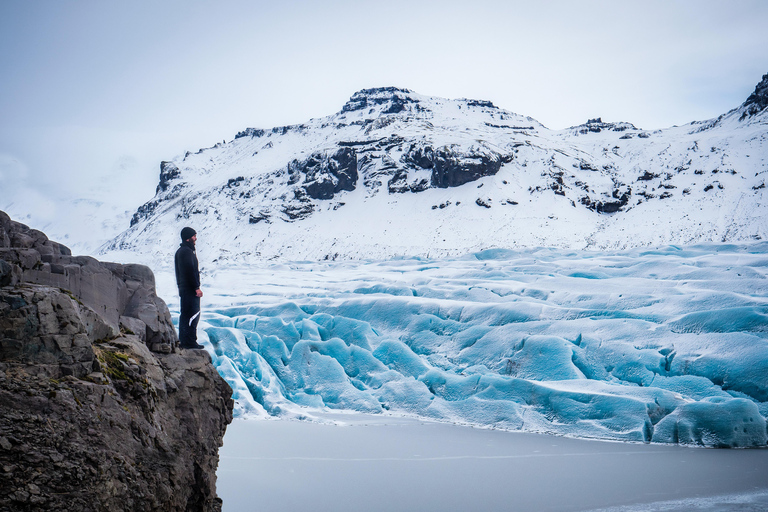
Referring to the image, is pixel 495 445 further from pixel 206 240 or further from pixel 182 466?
pixel 206 240

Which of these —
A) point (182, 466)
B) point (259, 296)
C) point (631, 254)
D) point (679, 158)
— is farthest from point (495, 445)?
point (679, 158)

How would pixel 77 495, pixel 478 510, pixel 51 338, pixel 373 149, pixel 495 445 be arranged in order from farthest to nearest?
pixel 373 149 < pixel 495 445 < pixel 478 510 < pixel 51 338 < pixel 77 495

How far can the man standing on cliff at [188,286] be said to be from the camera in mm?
3590

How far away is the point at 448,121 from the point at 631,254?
132ft

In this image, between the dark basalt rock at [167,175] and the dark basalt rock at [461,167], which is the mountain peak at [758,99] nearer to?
the dark basalt rock at [461,167]

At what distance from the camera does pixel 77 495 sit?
2023 millimetres

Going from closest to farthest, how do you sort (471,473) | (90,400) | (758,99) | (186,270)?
(90,400)
(186,270)
(471,473)
(758,99)

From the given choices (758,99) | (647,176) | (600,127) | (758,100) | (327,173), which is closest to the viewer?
(647,176)

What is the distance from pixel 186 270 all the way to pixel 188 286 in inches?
4.5

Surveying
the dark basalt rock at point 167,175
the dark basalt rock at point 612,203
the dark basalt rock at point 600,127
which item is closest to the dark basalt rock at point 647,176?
the dark basalt rock at point 612,203

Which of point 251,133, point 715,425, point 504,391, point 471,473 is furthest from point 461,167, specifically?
point 471,473

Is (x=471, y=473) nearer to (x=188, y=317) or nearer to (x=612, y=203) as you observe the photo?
(x=188, y=317)

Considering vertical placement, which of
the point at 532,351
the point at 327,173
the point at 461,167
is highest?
the point at 327,173

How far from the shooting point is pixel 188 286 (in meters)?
3.62
